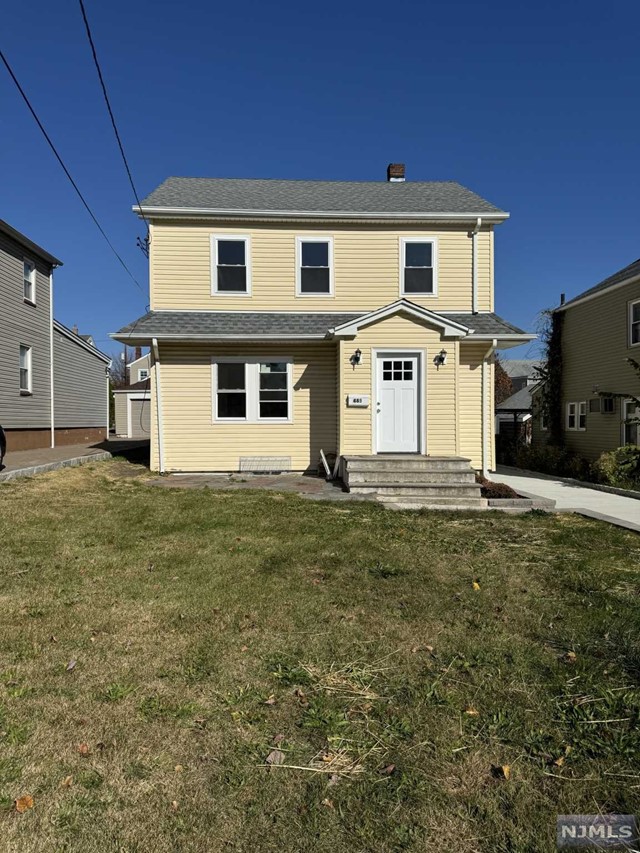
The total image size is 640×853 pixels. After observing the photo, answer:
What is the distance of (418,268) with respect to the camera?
12.7 meters

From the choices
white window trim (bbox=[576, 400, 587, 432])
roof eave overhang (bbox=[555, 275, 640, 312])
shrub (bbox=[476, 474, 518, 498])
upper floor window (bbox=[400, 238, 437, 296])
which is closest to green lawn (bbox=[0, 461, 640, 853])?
shrub (bbox=[476, 474, 518, 498])

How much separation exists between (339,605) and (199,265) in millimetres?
10504

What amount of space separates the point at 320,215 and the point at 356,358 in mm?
4095

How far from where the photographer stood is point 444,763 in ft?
7.25

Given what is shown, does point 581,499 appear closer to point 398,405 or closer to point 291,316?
point 398,405

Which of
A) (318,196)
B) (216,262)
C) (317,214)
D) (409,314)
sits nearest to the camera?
(409,314)

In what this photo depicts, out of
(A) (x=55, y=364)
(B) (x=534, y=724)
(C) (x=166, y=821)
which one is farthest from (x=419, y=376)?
(A) (x=55, y=364)

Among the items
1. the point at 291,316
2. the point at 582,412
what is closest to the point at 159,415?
the point at 291,316

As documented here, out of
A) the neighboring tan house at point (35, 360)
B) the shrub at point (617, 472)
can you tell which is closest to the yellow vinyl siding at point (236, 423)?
the neighboring tan house at point (35, 360)

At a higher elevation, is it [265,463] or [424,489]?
[265,463]

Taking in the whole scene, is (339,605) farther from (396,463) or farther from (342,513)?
(396,463)

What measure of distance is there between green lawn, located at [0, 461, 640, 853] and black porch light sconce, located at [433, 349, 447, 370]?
20.1 ft

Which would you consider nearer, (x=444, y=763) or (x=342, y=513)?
(x=444, y=763)

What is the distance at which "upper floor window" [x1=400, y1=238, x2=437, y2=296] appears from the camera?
1266cm
